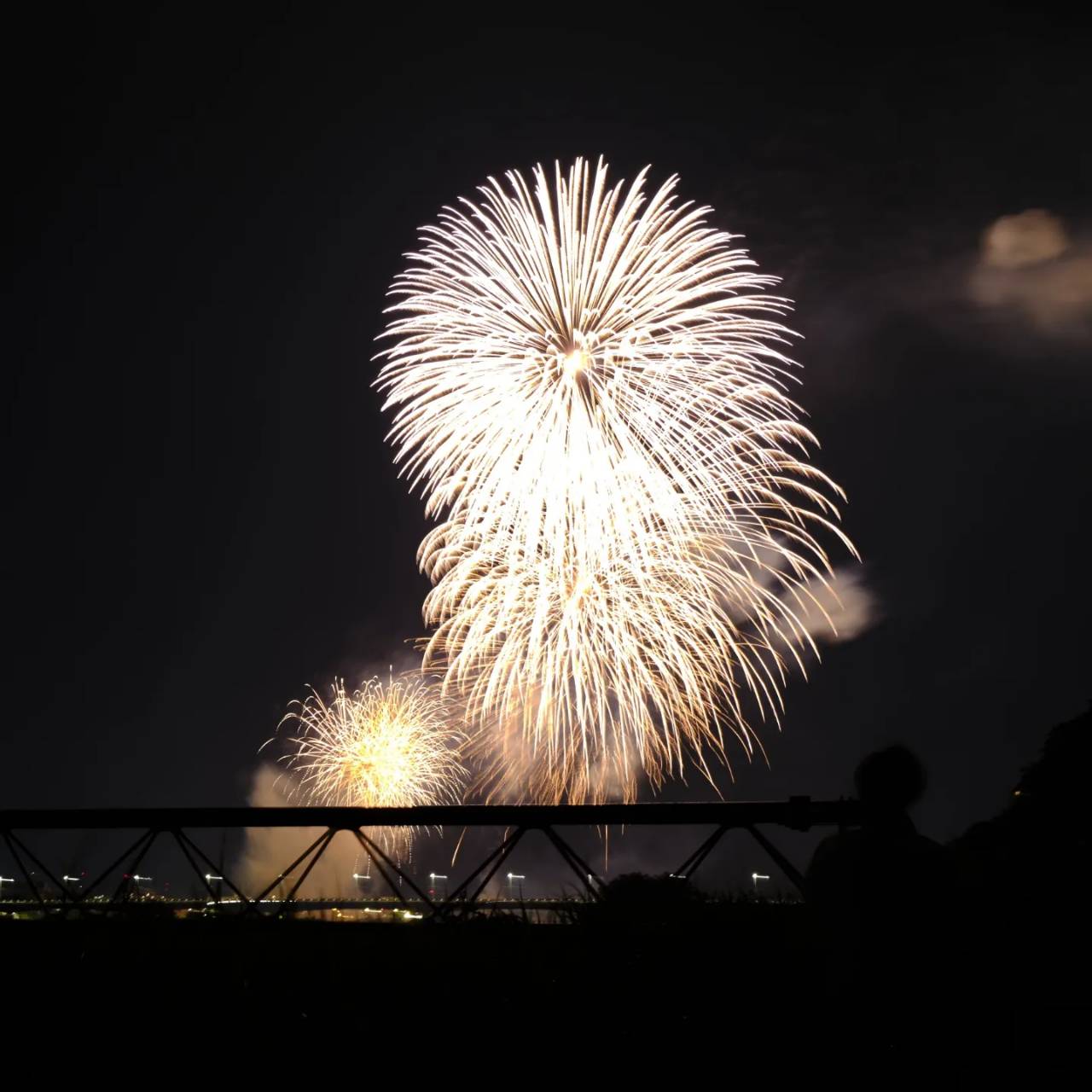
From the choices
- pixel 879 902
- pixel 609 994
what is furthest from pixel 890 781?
pixel 609 994

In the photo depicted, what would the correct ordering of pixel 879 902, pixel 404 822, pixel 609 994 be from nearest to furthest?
pixel 879 902 < pixel 609 994 < pixel 404 822

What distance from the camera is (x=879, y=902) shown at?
5.17 meters

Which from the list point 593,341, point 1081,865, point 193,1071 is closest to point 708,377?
point 593,341

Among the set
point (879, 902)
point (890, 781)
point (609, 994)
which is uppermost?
point (890, 781)

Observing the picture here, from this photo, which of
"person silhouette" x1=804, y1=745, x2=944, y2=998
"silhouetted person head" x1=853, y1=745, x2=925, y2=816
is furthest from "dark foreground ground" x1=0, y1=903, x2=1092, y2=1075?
"silhouetted person head" x1=853, y1=745, x2=925, y2=816

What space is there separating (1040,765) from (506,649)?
20.5 m

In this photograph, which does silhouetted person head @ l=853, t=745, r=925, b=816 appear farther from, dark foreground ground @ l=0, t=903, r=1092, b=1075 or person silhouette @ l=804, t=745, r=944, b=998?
dark foreground ground @ l=0, t=903, r=1092, b=1075

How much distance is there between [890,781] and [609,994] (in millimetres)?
1892

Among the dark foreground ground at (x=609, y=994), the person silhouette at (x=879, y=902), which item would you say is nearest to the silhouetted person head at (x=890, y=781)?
the person silhouette at (x=879, y=902)

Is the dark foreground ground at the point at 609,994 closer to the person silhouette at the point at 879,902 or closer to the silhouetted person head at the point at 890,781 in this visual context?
the person silhouette at the point at 879,902

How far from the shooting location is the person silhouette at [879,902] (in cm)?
508

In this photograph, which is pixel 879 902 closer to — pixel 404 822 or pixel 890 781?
pixel 890 781

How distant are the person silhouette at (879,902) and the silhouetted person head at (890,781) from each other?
26 mm

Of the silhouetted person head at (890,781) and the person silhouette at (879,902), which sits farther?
the silhouetted person head at (890,781)
